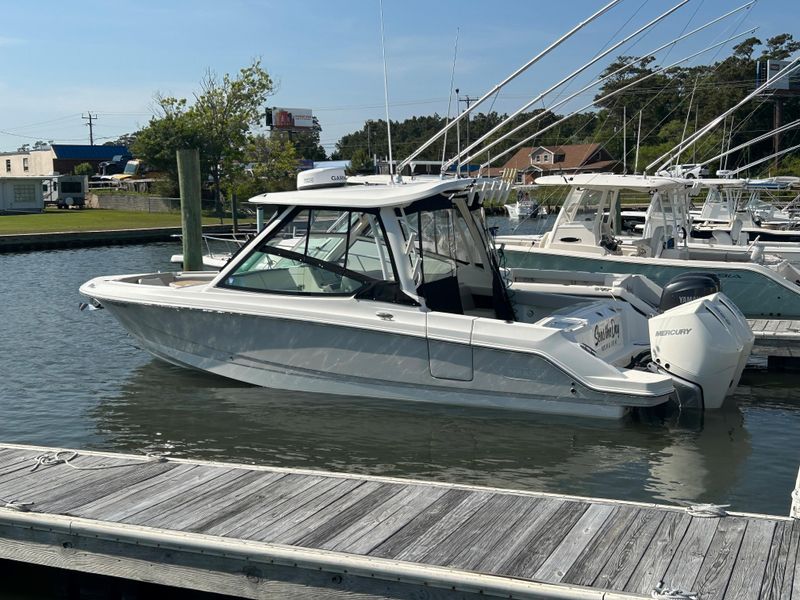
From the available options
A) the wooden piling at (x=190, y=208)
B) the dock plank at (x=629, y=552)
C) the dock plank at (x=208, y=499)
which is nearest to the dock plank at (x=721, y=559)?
the dock plank at (x=629, y=552)

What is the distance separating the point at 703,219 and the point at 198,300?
21.8 m

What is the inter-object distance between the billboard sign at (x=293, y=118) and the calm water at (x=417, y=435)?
99.4m

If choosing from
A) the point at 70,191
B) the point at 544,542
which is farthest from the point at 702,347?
the point at 70,191

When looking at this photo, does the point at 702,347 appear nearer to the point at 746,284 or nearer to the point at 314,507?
the point at 314,507

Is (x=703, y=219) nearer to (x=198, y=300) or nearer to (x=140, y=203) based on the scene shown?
(x=198, y=300)

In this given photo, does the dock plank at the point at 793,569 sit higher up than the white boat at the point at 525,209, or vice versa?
the white boat at the point at 525,209

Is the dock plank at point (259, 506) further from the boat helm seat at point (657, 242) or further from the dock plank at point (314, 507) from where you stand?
the boat helm seat at point (657, 242)

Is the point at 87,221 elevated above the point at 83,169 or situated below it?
below

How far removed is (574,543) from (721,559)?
32.1 inches

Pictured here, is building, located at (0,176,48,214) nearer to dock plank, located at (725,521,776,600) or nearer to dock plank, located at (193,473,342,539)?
dock plank, located at (193,473,342,539)

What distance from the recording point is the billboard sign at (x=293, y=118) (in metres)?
110

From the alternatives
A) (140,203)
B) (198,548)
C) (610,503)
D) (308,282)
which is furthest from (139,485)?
(140,203)

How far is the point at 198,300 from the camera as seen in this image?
35.4ft

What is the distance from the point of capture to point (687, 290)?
443 inches
